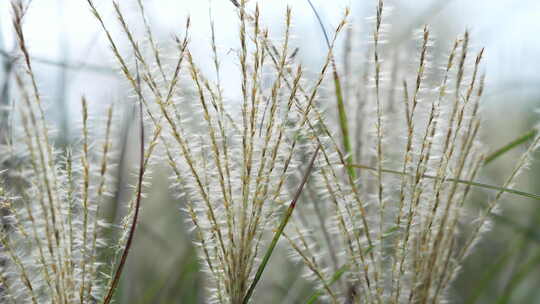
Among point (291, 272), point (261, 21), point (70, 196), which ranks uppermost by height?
point (261, 21)

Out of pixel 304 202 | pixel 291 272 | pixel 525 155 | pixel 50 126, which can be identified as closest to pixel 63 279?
pixel 50 126

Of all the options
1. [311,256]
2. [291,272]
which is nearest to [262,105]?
[311,256]

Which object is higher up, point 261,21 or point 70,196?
point 261,21

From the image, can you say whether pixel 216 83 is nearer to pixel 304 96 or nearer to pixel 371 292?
pixel 304 96

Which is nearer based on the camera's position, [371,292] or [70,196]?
[70,196]

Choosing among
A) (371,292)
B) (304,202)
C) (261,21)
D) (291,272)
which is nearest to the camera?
(261,21)

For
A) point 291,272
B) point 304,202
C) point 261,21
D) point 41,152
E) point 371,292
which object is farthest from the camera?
point 291,272

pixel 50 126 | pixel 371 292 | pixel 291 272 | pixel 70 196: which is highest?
pixel 50 126

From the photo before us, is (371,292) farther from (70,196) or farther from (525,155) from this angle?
(70,196)

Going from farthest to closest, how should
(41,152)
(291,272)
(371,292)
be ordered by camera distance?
1. (291,272)
2. (371,292)
3. (41,152)
